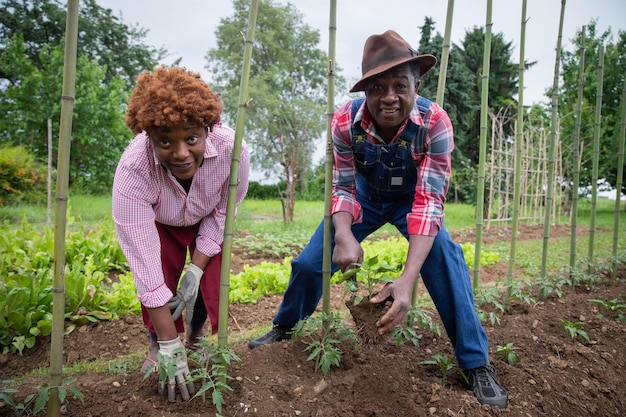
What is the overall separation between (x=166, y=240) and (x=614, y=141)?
584 inches

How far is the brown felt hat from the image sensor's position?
2.04 metres

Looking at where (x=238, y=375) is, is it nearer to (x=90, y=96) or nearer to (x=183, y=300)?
(x=183, y=300)

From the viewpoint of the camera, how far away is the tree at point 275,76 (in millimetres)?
21938

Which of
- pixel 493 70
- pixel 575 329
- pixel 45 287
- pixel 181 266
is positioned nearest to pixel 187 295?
pixel 181 266

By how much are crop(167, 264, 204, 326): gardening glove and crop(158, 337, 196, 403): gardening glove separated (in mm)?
185

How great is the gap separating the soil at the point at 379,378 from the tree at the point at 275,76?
18720mm

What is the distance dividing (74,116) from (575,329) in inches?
585

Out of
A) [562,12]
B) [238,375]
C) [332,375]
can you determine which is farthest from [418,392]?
[562,12]

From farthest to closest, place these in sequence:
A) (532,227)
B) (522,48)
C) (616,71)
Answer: (616,71) < (532,227) < (522,48)

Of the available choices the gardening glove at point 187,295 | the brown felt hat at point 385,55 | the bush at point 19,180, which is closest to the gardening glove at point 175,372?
the gardening glove at point 187,295

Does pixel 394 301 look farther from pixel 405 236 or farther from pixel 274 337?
pixel 274 337

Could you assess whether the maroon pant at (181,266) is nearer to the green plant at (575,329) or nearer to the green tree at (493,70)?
the green plant at (575,329)

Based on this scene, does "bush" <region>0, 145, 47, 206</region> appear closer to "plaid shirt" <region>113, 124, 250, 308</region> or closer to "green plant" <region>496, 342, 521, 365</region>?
"plaid shirt" <region>113, 124, 250, 308</region>

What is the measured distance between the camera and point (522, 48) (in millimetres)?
3436
